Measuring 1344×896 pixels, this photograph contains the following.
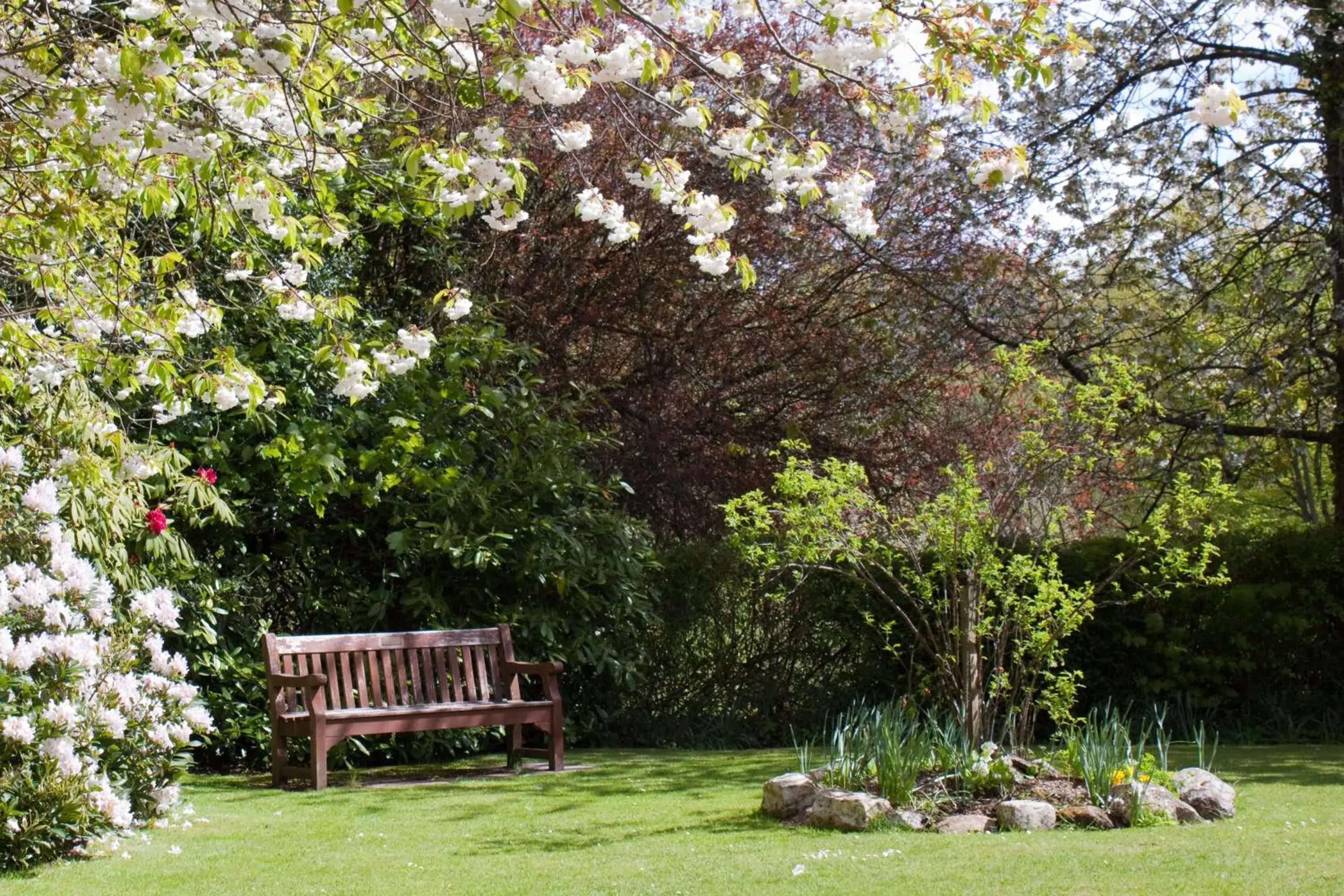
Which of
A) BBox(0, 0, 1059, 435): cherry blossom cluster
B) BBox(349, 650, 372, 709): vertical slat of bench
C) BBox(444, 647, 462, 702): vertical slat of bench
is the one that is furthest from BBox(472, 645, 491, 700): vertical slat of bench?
BBox(0, 0, 1059, 435): cherry blossom cluster

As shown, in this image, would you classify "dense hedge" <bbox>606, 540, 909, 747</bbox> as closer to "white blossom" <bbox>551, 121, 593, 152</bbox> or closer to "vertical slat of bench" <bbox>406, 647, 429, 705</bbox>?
"vertical slat of bench" <bbox>406, 647, 429, 705</bbox>

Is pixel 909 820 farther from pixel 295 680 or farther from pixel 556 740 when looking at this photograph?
pixel 295 680

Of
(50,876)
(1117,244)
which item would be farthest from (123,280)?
(1117,244)

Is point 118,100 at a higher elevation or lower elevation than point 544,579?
higher

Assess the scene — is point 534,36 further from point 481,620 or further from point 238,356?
point 481,620

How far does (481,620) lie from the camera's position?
353 inches

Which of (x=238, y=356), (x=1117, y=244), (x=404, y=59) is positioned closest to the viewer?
(x=404, y=59)

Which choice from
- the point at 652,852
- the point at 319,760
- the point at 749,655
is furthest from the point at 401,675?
the point at 652,852

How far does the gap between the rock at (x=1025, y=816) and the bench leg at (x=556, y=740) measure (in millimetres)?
3197

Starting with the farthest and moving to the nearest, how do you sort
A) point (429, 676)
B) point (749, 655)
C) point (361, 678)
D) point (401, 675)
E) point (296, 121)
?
point (749, 655)
point (429, 676)
point (401, 675)
point (361, 678)
point (296, 121)

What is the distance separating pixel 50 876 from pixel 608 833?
2.08m

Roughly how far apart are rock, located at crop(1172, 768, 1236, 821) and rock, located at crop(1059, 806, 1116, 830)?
1.53 ft

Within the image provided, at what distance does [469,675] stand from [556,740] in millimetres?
655

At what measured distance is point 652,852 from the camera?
5133 millimetres
